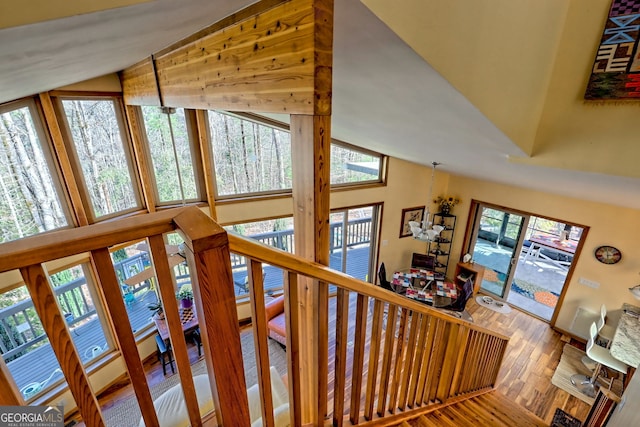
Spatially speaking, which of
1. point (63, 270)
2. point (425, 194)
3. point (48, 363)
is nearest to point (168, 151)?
point (63, 270)

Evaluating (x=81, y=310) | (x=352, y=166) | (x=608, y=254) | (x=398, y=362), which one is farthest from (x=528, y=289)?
(x=81, y=310)

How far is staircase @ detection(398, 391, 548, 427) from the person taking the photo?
7.01ft

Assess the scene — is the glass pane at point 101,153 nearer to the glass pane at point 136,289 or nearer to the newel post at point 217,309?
the glass pane at point 136,289

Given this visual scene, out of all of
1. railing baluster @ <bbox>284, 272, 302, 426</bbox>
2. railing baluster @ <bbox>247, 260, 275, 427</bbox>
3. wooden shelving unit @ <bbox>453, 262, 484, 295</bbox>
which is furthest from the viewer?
wooden shelving unit @ <bbox>453, 262, 484, 295</bbox>

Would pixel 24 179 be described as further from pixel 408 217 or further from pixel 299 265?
pixel 408 217

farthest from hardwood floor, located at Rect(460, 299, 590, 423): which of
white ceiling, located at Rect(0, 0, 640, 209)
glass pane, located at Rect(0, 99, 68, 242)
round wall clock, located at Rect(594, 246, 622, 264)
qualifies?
glass pane, located at Rect(0, 99, 68, 242)

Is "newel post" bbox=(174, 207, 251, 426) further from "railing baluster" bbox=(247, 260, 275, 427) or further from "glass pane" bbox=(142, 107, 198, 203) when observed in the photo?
"glass pane" bbox=(142, 107, 198, 203)

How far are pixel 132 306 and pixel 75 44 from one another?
3.97m

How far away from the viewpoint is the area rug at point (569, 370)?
3.96 meters

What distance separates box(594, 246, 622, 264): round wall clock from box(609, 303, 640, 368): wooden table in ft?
2.27

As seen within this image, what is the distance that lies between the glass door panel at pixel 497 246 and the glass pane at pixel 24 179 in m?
7.04

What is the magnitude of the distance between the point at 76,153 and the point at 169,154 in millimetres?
1051

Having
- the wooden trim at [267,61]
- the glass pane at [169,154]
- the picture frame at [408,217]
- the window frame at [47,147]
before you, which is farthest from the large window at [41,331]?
the picture frame at [408,217]

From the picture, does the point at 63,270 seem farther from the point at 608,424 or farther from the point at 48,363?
the point at 608,424
